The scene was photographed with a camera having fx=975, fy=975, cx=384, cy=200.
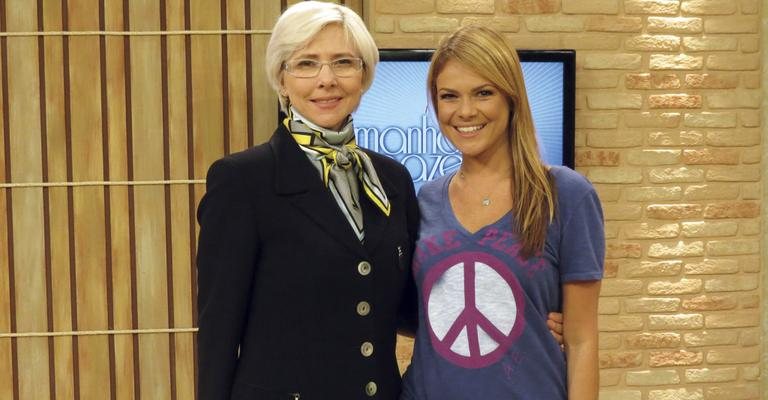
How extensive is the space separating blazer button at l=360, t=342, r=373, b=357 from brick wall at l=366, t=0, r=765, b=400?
1802mm

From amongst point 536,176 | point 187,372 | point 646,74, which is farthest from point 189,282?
point 536,176

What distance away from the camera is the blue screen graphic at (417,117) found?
3.39 metres

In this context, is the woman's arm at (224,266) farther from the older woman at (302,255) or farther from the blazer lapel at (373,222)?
the blazer lapel at (373,222)

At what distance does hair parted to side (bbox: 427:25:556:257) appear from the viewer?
5.56ft

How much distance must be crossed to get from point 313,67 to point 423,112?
5.47 ft

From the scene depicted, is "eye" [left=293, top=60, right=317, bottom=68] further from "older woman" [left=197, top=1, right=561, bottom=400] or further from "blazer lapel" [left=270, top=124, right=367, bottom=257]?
"blazer lapel" [left=270, top=124, right=367, bottom=257]

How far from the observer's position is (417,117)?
342 centimetres

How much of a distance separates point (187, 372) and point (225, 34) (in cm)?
124

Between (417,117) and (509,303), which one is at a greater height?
(417,117)

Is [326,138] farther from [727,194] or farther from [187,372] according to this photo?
[727,194]

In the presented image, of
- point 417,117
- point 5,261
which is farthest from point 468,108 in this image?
point 5,261

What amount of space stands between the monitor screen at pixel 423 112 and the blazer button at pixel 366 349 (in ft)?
5.59

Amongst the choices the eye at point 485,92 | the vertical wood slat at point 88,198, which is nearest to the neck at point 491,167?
the eye at point 485,92

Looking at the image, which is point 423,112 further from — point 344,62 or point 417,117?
point 344,62
